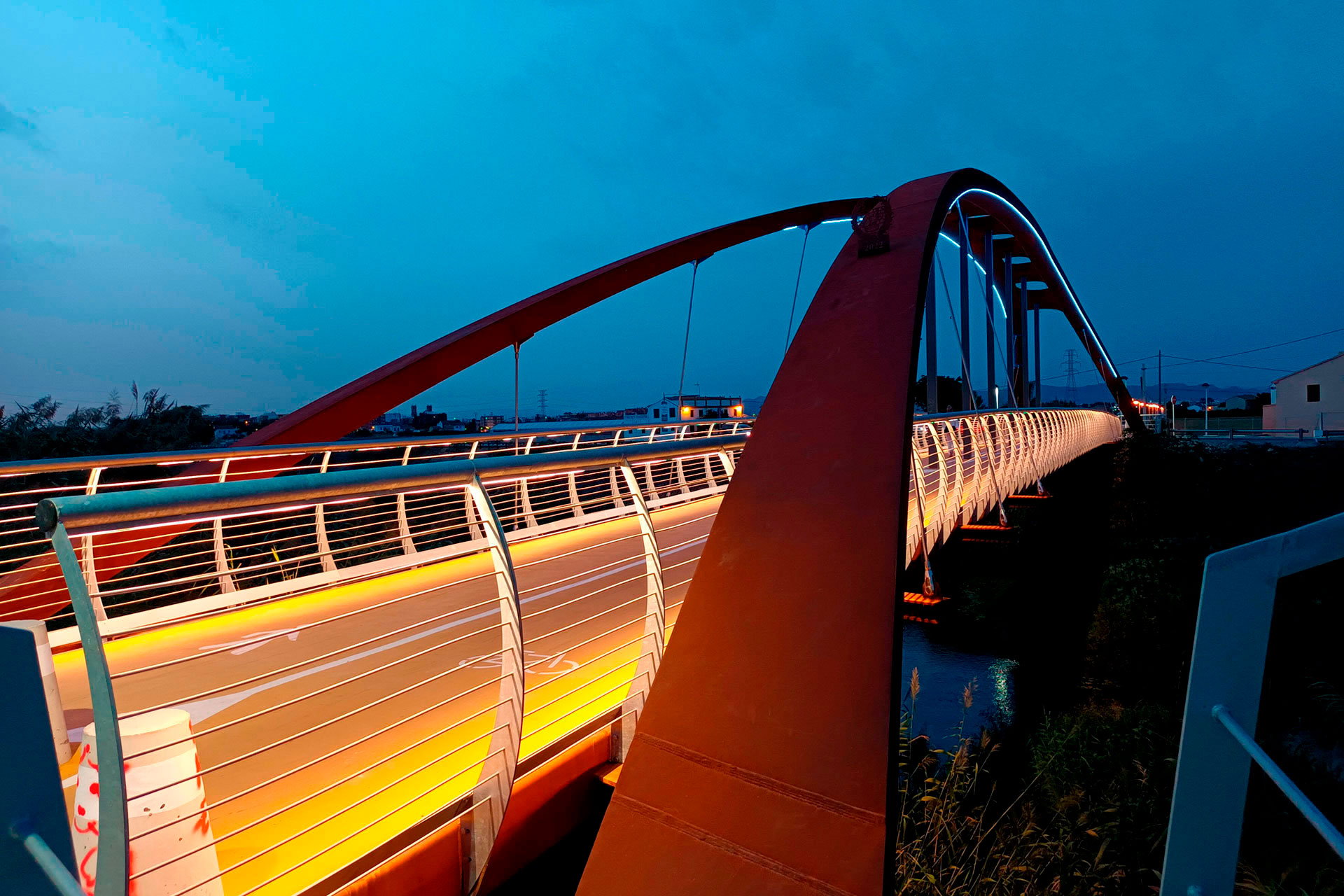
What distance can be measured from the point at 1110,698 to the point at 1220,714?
482 inches

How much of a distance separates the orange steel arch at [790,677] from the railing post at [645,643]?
32cm

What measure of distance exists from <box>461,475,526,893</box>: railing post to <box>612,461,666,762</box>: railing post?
0.79m

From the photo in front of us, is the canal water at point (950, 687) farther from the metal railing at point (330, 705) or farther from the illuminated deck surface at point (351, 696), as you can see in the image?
the metal railing at point (330, 705)

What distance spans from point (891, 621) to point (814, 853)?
2.43 feet

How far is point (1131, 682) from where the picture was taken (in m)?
11.8

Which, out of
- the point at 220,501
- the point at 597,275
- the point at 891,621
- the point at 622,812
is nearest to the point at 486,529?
the point at 220,501

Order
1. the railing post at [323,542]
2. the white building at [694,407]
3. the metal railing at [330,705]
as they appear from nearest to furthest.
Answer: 1. the metal railing at [330,705]
2. the railing post at [323,542]
3. the white building at [694,407]

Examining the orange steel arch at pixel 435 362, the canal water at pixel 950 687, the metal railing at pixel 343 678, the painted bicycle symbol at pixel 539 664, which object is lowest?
the canal water at pixel 950 687

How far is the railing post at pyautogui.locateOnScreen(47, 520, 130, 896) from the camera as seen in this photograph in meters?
1.33

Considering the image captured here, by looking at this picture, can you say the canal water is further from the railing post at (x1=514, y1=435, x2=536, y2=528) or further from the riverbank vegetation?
the railing post at (x1=514, y1=435, x2=536, y2=528)

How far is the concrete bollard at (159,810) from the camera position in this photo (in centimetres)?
181

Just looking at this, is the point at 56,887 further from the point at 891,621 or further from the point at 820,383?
the point at 820,383

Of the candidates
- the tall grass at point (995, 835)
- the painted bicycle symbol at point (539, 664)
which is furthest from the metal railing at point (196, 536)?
the tall grass at point (995, 835)

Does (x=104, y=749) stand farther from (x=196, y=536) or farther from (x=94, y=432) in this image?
(x=94, y=432)
